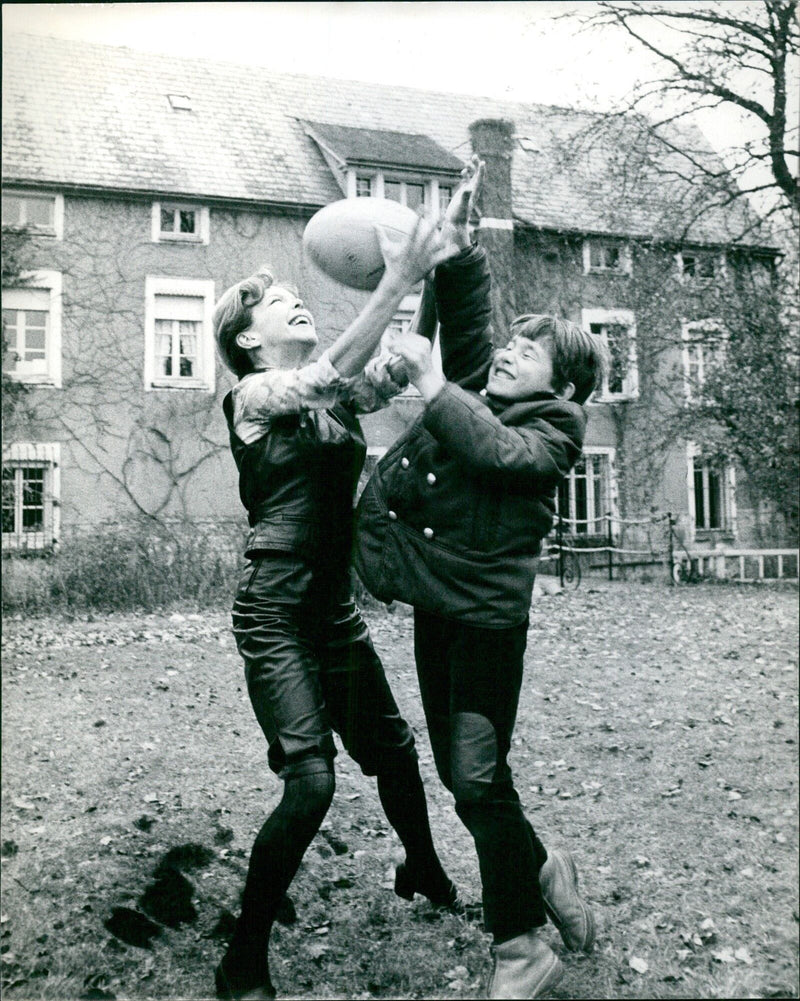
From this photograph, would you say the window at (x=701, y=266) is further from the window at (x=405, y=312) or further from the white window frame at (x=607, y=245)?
the window at (x=405, y=312)

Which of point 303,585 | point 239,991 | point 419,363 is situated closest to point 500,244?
point 419,363

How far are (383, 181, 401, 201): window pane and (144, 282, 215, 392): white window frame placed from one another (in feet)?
2.51

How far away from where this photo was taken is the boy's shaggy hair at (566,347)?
96.5 inches

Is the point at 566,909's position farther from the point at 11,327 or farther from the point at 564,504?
the point at 11,327

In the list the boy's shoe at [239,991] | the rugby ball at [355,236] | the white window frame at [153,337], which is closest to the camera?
the boy's shoe at [239,991]

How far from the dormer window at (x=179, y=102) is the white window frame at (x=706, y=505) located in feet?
7.81

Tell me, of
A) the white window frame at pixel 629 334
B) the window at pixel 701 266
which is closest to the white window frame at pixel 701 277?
the window at pixel 701 266

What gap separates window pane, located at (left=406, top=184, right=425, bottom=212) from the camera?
10.7ft

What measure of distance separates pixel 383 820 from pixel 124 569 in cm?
134

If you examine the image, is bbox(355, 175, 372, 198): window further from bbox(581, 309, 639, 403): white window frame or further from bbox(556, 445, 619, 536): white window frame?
bbox(556, 445, 619, 536): white window frame

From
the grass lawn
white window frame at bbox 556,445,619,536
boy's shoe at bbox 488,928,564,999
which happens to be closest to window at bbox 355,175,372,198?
white window frame at bbox 556,445,619,536

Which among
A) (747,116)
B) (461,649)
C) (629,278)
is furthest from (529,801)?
(747,116)

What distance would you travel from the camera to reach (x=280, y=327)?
8.42 feet

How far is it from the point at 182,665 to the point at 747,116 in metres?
2.97
